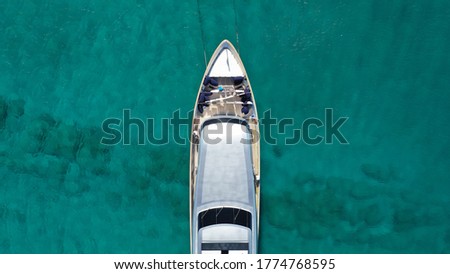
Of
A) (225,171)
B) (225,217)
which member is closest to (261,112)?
(225,171)

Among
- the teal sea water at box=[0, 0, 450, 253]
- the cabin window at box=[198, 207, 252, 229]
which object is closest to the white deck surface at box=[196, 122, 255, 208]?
the cabin window at box=[198, 207, 252, 229]

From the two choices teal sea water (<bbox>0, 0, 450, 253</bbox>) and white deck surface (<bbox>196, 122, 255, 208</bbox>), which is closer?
white deck surface (<bbox>196, 122, 255, 208</bbox>)

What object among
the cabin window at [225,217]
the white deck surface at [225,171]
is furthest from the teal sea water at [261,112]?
the cabin window at [225,217]

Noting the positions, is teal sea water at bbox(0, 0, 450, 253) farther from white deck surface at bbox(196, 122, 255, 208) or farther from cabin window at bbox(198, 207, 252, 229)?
cabin window at bbox(198, 207, 252, 229)

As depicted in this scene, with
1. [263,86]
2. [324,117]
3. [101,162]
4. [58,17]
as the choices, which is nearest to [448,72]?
[324,117]

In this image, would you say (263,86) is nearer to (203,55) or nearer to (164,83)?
(203,55)

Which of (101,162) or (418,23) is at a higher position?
(418,23)
